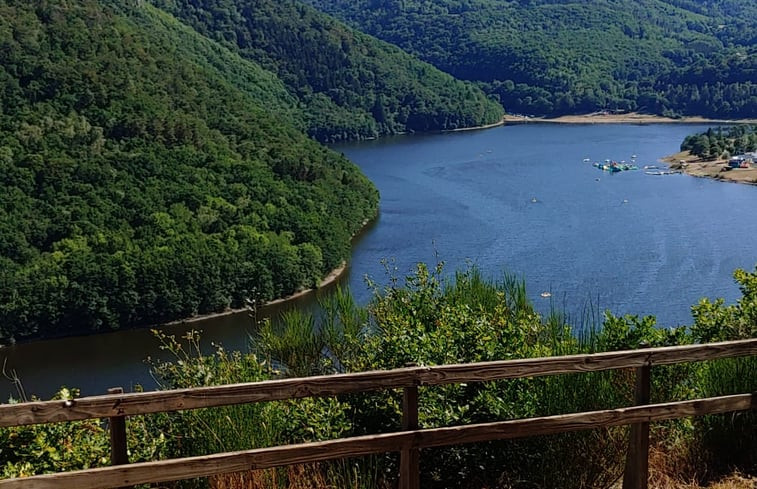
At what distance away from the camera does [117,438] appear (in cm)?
337

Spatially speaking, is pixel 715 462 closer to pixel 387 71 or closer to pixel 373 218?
pixel 373 218

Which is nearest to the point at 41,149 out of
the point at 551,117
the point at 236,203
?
the point at 236,203

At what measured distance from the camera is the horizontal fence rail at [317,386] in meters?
3.21

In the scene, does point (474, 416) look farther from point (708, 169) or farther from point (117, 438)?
point (708, 169)

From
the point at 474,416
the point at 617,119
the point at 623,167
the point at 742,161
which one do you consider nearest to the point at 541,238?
the point at 623,167

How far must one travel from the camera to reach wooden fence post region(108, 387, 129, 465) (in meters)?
3.34

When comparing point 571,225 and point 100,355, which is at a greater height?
point 571,225

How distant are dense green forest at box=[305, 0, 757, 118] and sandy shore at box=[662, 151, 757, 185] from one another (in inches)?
1685

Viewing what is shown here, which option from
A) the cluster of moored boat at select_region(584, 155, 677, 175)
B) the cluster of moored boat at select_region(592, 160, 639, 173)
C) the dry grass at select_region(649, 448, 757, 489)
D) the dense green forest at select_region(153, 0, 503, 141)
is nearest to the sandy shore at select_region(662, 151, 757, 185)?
the cluster of moored boat at select_region(584, 155, 677, 175)

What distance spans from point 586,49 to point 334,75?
161ft

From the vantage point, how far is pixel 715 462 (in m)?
4.50

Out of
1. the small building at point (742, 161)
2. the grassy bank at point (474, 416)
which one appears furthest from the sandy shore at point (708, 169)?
the grassy bank at point (474, 416)

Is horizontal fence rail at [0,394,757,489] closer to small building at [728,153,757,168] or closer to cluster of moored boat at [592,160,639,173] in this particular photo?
cluster of moored boat at [592,160,639,173]

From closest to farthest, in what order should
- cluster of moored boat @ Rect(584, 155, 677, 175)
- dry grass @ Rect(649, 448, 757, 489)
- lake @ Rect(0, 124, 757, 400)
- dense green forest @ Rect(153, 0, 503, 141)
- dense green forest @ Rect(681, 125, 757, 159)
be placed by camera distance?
dry grass @ Rect(649, 448, 757, 489) < lake @ Rect(0, 124, 757, 400) < cluster of moored boat @ Rect(584, 155, 677, 175) < dense green forest @ Rect(681, 125, 757, 159) < dense green forest @ Rect(153, 0, 503, 141)
